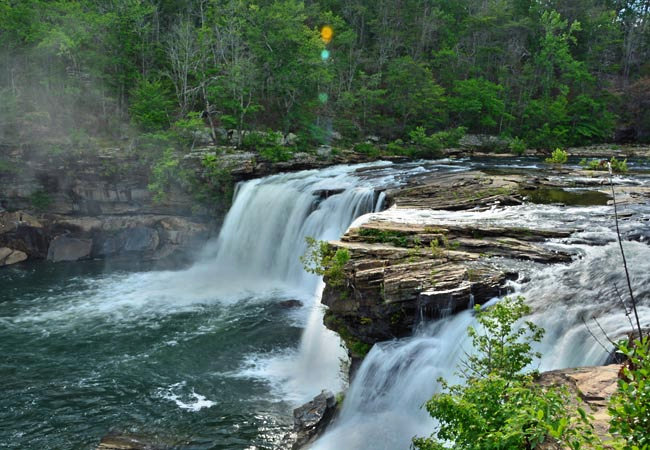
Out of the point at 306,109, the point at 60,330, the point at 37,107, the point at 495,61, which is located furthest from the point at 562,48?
the point at 60,330

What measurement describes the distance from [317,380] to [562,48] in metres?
49.6

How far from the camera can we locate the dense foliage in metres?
29.9

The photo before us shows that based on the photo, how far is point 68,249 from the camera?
26359 mm

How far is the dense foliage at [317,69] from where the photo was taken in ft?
98.2

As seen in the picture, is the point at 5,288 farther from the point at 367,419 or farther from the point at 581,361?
the point at 581,361

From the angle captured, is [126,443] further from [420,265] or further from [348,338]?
[420,265]

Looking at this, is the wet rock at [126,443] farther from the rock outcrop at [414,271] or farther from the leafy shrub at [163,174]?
the leafy shrub at [163,174]

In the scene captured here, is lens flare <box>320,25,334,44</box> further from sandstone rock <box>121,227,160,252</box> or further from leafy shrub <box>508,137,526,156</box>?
sandstone rock <box>121,227,160,252</box>

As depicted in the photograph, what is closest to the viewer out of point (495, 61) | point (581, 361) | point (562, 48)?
point (581, 361)

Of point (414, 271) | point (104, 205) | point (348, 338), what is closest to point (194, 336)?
point (348, 338)

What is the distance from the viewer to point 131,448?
10.4 metres

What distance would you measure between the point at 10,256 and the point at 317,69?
75.9 feet

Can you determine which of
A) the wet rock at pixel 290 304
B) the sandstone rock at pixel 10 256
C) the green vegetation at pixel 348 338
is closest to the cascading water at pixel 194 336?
the wet rock at pixel 290 304

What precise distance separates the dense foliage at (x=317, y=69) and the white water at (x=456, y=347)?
2090 centimetres
